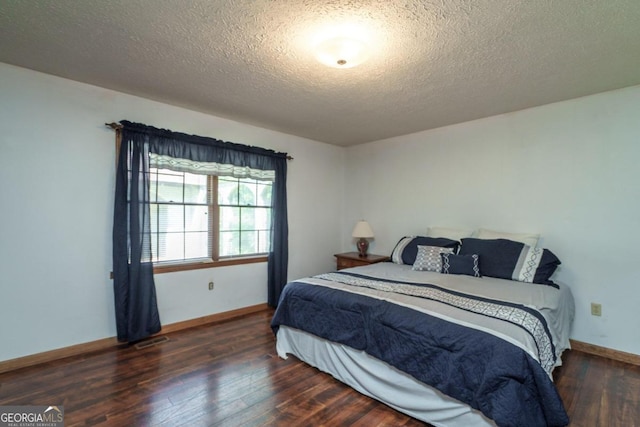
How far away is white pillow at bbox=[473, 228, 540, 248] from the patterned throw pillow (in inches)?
17.5

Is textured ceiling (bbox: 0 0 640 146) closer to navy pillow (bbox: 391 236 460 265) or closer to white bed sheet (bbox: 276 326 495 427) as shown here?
navy pillow (bbox: 391 236 460 265)

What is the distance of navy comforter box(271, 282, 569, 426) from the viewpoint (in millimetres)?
1455

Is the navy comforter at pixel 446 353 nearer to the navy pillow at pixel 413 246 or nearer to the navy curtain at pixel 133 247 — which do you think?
the navy pillow at pixel 413 246

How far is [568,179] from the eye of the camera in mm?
2955

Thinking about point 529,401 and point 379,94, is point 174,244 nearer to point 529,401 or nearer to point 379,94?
point 379,94

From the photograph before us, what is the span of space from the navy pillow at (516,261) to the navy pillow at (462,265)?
0.10 metres

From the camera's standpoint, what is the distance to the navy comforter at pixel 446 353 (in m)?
1.46

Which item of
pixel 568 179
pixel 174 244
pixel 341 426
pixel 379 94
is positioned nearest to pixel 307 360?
pixel 341 426

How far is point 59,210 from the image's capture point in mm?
2621

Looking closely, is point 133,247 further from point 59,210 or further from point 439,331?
point 439,331

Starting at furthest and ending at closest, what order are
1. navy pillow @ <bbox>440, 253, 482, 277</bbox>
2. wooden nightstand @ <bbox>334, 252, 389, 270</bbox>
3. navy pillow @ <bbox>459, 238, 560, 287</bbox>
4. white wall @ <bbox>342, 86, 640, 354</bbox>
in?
wooden nightstand @ <bbox>334, 252, 389, 270</bbox> < navy pillow @ <bbox>440, 253, 482, 277</bbox> < navy pillow @ <bbox>459, 238, 560, 287</bbox> < white wall @ <bbox>342, 86, 640, 354</bbox>

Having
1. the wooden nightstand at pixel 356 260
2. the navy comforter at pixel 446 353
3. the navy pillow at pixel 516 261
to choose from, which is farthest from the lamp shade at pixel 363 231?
the navy comforter at pixel 446 353

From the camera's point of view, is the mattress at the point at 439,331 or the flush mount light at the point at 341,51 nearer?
the mattress at the point at 439,331

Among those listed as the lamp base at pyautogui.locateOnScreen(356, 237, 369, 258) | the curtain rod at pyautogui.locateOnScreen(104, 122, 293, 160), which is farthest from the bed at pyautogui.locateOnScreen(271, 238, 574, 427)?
the curtain rod at pyautogui.locateOnScreen(104, 122, 293, 160)
